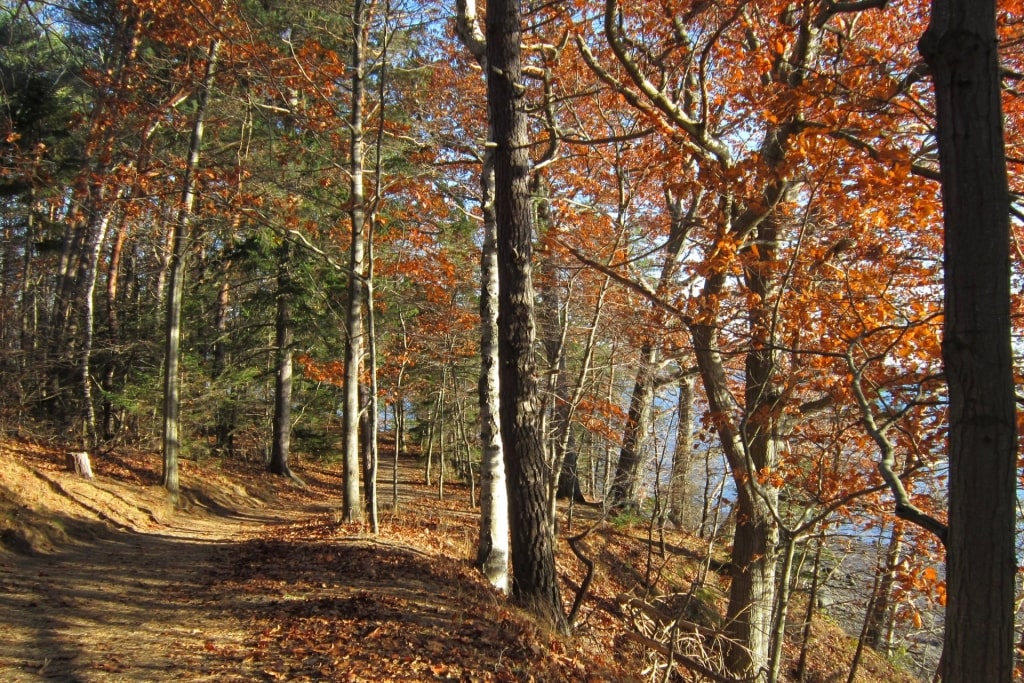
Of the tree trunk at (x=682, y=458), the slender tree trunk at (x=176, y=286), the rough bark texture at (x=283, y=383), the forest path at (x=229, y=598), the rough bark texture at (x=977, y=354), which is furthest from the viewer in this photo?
the rough bark texture at (x=283, y=383)

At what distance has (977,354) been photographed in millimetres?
2609

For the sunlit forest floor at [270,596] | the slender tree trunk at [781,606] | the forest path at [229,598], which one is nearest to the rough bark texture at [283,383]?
the sunlit forest floor at [270,596]

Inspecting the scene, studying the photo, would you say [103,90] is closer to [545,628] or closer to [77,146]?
[77,146]

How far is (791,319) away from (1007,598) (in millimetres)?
4435

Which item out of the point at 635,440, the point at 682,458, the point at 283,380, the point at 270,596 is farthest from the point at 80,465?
the point at 635,440

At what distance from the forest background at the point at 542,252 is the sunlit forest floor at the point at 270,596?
0.93 metres

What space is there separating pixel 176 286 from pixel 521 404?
8.51 meters

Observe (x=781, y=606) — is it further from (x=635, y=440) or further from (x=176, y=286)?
(x=176, y=286)

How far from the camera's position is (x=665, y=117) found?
7988mm

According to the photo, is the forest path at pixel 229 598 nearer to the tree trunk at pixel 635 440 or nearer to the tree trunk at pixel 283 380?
the tree trunk at pixel 635 440

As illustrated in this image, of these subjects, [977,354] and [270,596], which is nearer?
[977,354]

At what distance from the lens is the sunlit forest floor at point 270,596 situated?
4.97 metres

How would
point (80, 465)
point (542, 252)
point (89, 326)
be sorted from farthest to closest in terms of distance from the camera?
point (89, 326) → point (80, 465) → point (542, 252)

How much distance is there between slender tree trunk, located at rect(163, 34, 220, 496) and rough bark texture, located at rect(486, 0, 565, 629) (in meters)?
7.35
